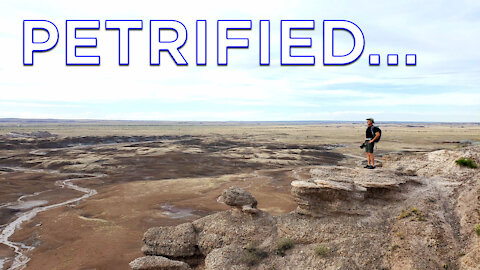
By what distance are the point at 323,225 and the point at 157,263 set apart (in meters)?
6.53

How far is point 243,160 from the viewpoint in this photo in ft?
163

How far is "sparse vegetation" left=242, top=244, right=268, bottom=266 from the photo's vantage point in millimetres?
11891

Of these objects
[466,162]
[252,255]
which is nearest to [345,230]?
[252,255]

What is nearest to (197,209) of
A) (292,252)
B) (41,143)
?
(292,252)

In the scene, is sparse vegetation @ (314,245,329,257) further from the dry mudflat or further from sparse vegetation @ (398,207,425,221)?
sparse vegetation @ (398,207,425,221)

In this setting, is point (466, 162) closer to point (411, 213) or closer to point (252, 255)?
point (411, 213)

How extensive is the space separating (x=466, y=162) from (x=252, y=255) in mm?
10546

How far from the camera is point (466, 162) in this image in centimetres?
1433

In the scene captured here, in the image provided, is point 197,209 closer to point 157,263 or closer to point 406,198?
point 157,263

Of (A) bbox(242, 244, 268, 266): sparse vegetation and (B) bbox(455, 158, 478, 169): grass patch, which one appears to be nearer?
(A) bbox(242, 244, 268, 266): sparse vegetation

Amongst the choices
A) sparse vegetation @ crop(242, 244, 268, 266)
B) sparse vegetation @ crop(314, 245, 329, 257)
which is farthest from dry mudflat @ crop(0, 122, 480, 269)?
sparse vegetation @ crop(242, 244, 268, 266)

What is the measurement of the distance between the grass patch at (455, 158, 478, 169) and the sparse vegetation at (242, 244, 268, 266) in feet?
32.3

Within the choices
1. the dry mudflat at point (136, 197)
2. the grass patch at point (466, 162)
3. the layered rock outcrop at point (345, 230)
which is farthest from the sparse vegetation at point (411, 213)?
the grass patch at point (466, 162)

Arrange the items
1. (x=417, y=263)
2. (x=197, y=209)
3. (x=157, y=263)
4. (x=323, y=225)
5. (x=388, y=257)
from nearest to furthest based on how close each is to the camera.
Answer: (x=417, y=263)
(x=388, y=257)
(x=157, y=263)
(x=323, y=225)
(x=197, y=209)
